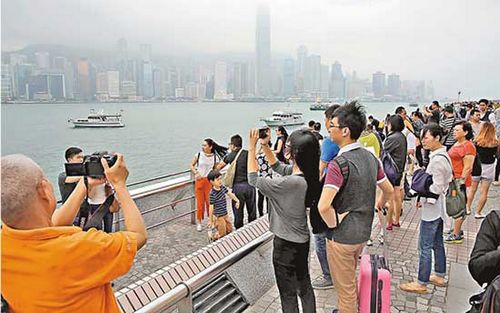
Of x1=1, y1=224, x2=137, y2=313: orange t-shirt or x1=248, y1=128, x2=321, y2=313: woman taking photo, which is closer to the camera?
x1=1, y1=224, x2=137, y2=313: orange t-shirt

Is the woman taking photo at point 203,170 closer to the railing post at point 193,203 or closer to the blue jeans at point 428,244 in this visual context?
the railing post at point 193,203

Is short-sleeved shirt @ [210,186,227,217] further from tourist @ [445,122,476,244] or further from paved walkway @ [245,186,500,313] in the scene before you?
tourist @ [445,122,476,244]

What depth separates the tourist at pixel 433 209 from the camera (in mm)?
3184

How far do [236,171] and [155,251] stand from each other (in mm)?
1410

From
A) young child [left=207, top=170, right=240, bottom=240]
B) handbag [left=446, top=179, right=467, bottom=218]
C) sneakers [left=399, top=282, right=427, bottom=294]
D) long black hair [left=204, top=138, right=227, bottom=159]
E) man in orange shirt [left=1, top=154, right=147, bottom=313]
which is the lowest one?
sneakers [left=399, top=282, right=427, bottom=294]

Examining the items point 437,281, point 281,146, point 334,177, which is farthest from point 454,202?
point 281,146

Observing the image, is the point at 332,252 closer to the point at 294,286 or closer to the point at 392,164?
the point at 294,286

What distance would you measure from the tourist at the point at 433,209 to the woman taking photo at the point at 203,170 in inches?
115

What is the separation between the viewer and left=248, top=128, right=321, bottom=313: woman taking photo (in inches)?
90.6

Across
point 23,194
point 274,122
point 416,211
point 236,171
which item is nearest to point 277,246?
point 23,194

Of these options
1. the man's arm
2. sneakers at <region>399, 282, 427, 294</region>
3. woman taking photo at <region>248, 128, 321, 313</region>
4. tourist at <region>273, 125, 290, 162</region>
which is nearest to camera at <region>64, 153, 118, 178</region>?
the man's arm

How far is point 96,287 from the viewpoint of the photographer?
1.23 meters

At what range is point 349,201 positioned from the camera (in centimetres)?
238

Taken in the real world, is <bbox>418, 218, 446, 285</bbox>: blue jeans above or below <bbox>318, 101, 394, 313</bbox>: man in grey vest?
below
